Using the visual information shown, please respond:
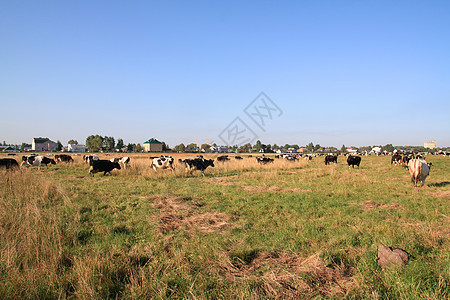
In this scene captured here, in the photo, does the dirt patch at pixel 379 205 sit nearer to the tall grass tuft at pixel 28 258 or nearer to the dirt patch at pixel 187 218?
the dirt patch at pixel 187 218

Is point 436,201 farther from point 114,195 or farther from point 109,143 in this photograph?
point 109,143

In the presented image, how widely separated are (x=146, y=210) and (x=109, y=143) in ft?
374

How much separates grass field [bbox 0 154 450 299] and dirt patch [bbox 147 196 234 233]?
0.03 m

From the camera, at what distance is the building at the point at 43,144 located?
107 m

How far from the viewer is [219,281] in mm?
3463

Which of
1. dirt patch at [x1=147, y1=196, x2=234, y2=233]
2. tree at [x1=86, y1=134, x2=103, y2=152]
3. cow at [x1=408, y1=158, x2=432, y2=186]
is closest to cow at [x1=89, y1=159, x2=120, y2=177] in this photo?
dirt patch at [x1=147, y1=196, x2=234, y2=233]

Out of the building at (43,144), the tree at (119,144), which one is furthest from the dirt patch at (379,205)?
the building at (43,144)

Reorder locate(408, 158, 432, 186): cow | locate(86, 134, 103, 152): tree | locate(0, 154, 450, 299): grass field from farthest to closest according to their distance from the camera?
locate(86, 134, 103, 152): tree
locate(408, 158, 432, 186): cow
locate(0, 154, 450, 299): grass field

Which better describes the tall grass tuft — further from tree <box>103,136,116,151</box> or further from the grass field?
tree <box>103,136,116,151</box>

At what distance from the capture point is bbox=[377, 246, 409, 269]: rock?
3709 millimetres

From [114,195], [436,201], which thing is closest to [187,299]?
[114,195]

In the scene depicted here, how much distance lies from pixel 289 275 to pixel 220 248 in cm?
153

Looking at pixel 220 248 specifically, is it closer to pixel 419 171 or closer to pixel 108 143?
pixel 419 171

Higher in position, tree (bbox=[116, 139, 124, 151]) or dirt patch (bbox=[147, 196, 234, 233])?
tree (bbox=[116, 139, 124, 151])
